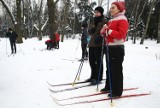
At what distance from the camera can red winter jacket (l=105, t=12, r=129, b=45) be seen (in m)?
4.55

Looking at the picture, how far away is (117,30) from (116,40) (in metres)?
0.24

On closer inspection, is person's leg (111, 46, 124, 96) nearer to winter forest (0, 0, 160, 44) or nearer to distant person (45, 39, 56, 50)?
distant person (45, 39, 56, 50)

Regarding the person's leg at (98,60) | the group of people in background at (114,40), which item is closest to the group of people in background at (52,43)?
Answer: the person's leg at (98,60)

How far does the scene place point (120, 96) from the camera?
196 inches

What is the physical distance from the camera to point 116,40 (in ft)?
15.7

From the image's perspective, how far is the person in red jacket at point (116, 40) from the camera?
4.59m

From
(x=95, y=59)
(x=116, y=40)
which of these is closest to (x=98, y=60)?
(x=95, y=59)

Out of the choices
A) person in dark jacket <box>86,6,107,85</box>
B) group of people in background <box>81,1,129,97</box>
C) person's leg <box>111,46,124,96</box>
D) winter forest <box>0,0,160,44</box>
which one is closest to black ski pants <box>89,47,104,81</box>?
person in dark jacket <box>86,6,107,85</box>

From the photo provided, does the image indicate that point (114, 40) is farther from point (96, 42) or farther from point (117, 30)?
point (96, 42)

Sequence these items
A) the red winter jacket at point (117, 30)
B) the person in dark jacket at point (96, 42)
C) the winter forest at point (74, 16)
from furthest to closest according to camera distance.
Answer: the winter forest at point (74, 16) < the person in dark jacket at point (96, 42) < the red winter jacket at point (117, 30)

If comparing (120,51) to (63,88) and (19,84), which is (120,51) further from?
(19,84)

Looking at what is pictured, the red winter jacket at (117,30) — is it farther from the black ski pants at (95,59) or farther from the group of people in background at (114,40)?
the black ski pants at (95,59)

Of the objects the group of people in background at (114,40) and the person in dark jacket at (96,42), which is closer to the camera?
the group of people in background at (114,40)

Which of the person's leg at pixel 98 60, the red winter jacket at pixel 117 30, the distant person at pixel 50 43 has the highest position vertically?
the red winter jacket at pixel 117 30
